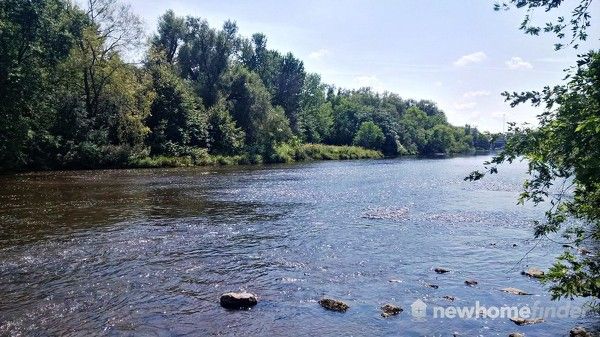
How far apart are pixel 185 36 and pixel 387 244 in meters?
69.1

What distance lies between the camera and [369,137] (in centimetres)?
11794

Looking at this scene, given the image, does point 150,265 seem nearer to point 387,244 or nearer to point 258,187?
point 387,244

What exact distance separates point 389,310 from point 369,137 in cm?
10971

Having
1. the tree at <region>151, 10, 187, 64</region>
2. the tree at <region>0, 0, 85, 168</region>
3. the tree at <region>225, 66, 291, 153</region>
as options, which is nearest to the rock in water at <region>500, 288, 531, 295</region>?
the tree at <region>0, 0, 85, 168</region>

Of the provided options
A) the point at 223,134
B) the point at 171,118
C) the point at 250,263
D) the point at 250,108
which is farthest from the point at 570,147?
the point at 250,108

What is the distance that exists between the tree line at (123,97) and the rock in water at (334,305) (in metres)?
5.02

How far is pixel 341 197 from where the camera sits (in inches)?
1212

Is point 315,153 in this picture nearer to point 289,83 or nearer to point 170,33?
point 289,83

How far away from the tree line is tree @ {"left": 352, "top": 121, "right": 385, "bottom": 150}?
17.4 m

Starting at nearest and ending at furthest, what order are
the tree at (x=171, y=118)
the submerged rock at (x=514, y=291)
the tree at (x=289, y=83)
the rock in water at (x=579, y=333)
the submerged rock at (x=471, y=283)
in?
the rock in water at (x=579, y=333)
the submerged rock at (x=514, y=291)
the submerged rock at (x=471, y=283)
the tree at (x=171, y=118)
the tree at (x=289, y=83)

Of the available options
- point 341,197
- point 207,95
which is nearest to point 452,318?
point 341,197

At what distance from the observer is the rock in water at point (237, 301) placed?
1026 cm

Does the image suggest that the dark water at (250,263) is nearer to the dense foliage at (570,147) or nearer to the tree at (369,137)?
the dense foliage at (570,147)

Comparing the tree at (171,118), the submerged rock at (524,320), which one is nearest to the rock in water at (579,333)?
the submerged rock at (524,320)
